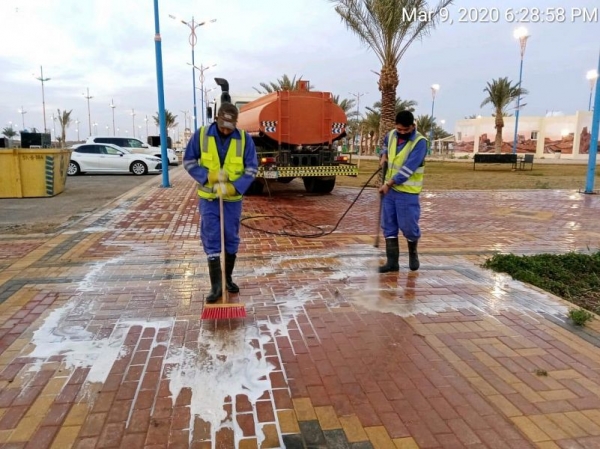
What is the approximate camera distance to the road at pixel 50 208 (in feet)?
27.0

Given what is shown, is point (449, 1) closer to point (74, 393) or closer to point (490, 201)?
point (490, 201)

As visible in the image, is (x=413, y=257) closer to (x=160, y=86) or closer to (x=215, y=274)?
(x=215, y=274)

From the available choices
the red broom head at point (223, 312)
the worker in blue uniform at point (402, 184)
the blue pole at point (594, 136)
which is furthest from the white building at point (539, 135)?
the red broom head at point (223, 312)

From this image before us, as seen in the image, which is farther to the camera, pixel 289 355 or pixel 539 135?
pixel 539 135

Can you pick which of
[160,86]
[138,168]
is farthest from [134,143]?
[160,86]

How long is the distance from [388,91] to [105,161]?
12644mm

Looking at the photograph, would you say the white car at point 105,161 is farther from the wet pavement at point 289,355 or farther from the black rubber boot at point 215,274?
the black rubber boot at point 215,274

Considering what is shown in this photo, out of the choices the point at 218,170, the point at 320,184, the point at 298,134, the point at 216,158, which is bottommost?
the point at 320,184

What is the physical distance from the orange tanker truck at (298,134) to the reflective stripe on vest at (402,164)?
6.47 m

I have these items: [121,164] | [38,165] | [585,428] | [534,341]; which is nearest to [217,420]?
[585,428]

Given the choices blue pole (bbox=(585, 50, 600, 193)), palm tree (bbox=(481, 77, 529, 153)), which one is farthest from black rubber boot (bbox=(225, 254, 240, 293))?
palm tree (bbox=(481, 77, 529, 153))

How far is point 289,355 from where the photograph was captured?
131 inches

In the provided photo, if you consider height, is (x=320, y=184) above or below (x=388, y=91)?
below

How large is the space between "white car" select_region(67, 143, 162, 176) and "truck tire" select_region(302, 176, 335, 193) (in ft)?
34.7
